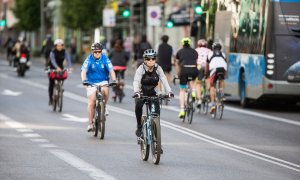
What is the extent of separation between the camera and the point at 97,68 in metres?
19.7

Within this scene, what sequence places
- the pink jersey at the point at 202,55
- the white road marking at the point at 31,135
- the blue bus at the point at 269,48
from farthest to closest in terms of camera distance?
the blue bus at the point at 269,48, the pink jersey at the point at 202,55, the white road marking at the point at 31,135

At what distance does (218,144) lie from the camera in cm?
1855

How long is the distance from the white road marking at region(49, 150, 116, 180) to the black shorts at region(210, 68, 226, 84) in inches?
349

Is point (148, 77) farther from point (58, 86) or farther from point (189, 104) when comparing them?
point (58, 86)

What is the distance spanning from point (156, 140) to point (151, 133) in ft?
1.05

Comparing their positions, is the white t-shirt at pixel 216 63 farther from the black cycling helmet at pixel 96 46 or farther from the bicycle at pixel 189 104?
the black cycling helmet at pixel 96 46

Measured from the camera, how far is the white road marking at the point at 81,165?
13.3 m

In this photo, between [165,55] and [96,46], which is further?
[165,55]

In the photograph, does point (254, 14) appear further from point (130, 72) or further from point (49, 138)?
point (130, 72)

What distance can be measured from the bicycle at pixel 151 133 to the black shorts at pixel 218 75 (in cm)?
957

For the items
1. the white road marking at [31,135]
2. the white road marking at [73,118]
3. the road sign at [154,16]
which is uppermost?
the road sign at [154,16]

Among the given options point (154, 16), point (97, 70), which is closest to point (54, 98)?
point (97, 70)

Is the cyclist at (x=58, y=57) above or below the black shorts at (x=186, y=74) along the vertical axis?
above

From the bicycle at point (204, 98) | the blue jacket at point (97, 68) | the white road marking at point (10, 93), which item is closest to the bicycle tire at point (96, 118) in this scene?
the blue jacket at point (97, 68)
